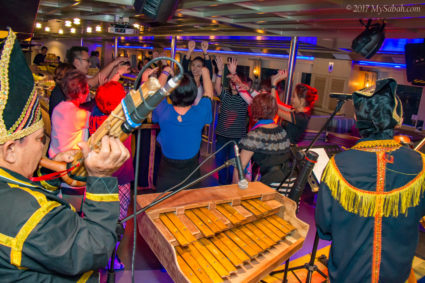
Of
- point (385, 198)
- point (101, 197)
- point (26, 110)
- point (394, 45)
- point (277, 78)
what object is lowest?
point (385, 198)

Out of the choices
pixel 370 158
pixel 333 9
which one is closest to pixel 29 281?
pixel 370 158

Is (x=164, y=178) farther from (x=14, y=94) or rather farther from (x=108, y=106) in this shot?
(x=14, y=94)

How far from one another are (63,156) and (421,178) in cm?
221

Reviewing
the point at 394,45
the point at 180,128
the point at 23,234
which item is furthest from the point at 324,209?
the point at 394,45

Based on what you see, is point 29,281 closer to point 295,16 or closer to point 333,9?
point 333,9

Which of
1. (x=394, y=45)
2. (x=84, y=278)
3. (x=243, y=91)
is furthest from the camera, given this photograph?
(x=394, y=45)

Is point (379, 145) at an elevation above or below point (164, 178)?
above

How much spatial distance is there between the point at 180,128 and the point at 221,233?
1178 mm

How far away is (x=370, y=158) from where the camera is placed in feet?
5.96

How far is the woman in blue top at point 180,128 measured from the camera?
2887 millimetres

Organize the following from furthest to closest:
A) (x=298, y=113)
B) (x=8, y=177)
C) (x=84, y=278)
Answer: (x=298, y=113) < (x=84, y=278) < (x=8, y=177)

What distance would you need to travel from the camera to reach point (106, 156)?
1172 millimetres

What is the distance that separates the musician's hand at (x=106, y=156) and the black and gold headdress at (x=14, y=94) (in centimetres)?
23

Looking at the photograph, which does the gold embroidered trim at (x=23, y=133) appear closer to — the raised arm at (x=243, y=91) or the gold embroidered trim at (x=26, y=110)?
the gold embroidered trim at (x=26, y=110)
